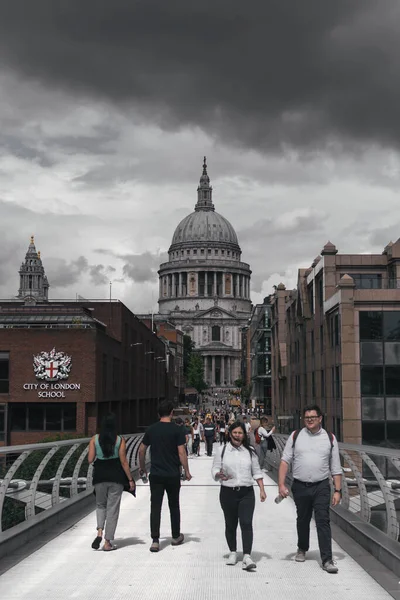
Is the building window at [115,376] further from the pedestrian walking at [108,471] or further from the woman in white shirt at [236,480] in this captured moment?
the woman in white shirt at [236,480]

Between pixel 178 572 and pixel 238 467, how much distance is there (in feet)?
4.76

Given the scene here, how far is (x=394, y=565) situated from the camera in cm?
980

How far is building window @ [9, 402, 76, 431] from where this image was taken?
157 feet

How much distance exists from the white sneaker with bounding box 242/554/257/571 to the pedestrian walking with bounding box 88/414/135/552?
84.5 inches

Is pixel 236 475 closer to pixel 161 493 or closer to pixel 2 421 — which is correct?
pixel 161 493

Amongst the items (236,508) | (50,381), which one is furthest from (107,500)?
(50,381)

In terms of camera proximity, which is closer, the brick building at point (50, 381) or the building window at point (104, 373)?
the brick building at point (50, 381)

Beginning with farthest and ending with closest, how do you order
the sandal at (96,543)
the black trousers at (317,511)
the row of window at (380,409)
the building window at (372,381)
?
the building window at (372,381)
the row of window at (380,409)
the sandal at (96,543)
the black trousers at (317,511)

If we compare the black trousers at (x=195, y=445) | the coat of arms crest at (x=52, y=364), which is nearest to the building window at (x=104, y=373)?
the coat of arms crest at (x=52, y=364)

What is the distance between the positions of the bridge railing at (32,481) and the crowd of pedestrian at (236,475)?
3.79 feet

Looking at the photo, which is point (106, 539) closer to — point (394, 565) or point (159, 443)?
point (159, 443)

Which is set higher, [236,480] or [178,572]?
[236,480]

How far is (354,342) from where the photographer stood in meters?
39.7

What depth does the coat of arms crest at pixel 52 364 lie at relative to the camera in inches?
1858
